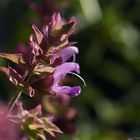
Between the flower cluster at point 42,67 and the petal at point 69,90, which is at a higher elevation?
the flower cluster at point 42,67

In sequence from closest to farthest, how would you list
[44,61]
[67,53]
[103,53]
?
[44,61] < [67,53] < [103,53]

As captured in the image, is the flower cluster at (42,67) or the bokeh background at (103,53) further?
the bokeh background at (103,53)

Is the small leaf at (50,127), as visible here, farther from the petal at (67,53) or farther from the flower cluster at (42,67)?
the petal at (67,53)

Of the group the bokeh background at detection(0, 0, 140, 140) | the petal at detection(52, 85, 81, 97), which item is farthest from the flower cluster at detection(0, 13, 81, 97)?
the bokeh background at detection(0, 0, 140, 140)

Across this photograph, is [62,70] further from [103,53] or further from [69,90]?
[103,53]

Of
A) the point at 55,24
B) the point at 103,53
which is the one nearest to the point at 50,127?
the point at 55,24

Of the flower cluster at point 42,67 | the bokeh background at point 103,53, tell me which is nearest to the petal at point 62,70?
the flower cluster at point 42,67

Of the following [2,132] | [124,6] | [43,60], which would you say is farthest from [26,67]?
[124,6]

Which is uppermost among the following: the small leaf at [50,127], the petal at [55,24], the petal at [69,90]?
the petal at [55,24]
